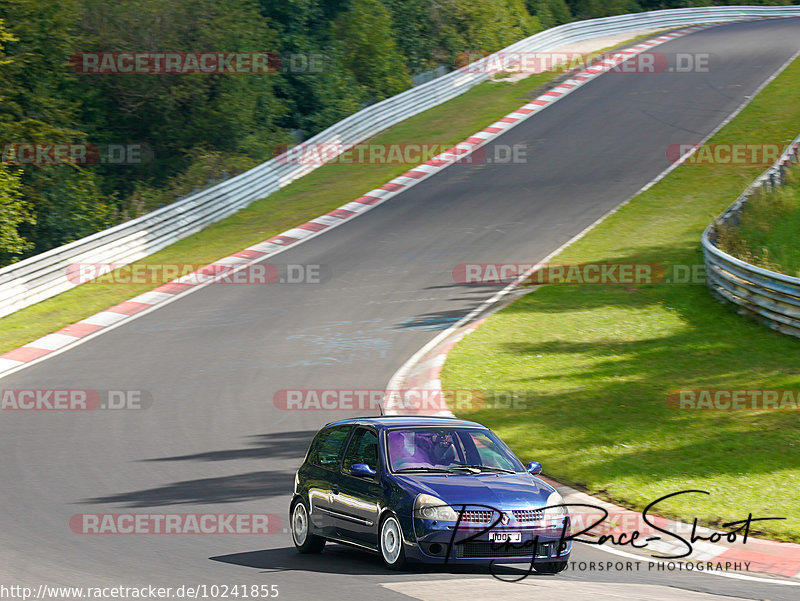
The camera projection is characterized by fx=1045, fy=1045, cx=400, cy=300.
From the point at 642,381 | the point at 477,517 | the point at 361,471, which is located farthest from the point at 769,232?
the point at 477,517

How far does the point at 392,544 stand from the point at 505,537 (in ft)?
3.29

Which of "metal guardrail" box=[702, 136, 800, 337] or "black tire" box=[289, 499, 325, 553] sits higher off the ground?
"metal guardrail" box=[702, 136, 800, 337]

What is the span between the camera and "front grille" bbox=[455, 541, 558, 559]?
29.2 ft

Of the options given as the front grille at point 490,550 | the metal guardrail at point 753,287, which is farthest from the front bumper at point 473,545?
the metal guardrail at point 753,287

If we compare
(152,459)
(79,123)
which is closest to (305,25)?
(79,123)

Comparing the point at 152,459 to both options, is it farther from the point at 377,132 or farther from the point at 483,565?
the point at 377,132

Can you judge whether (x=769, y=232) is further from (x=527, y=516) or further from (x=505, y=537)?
(x=505, y=537)

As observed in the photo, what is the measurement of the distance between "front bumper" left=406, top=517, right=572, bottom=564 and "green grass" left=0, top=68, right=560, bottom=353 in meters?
14.2

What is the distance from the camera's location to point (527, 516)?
899cm

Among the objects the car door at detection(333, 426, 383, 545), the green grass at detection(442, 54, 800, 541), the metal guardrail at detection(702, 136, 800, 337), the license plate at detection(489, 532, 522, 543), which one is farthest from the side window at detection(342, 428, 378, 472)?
the metal guardrail at detection(702, 136, 800, 337)

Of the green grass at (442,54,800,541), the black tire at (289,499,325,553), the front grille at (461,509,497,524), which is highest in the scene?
the front grille at (461,509,497,524)

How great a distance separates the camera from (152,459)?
13492 mm

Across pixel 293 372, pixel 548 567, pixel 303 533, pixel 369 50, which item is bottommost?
pixel 293 372

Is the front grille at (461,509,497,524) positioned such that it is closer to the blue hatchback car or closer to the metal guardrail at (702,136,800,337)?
the blue hatchback car
